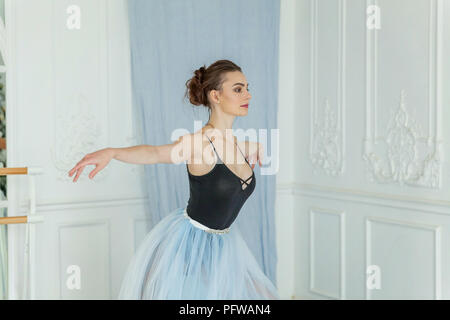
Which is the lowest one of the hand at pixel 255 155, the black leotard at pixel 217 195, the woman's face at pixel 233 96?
the black leotard at pixel 217 195

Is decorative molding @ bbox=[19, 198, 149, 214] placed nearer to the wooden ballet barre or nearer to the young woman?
the wooden ballet barre

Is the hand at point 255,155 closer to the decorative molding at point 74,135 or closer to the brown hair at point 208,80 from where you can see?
the brown hair at point 208,80

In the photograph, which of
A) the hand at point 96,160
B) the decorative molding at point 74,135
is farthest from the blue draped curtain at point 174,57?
the hand at point 96,160

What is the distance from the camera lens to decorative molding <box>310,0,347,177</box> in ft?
11.6

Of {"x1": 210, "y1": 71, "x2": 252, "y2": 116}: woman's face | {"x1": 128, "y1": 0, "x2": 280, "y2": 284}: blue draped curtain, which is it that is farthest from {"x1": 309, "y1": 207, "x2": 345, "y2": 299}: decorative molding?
{"x1": 210, "y1": 71, "x2": 252, "y2": 116}: woman's face

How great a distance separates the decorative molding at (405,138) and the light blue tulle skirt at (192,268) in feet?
3.97

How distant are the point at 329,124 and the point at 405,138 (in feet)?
2.12

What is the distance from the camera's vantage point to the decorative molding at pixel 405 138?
9.50 ft

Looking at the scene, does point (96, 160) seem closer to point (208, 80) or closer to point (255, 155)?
point (208, 80)

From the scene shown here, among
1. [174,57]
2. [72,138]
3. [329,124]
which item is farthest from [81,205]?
[329,124]

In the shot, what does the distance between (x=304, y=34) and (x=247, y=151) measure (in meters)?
1.53

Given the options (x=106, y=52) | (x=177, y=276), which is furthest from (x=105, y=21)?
(x=177, y=276)

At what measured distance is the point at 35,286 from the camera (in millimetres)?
2961
